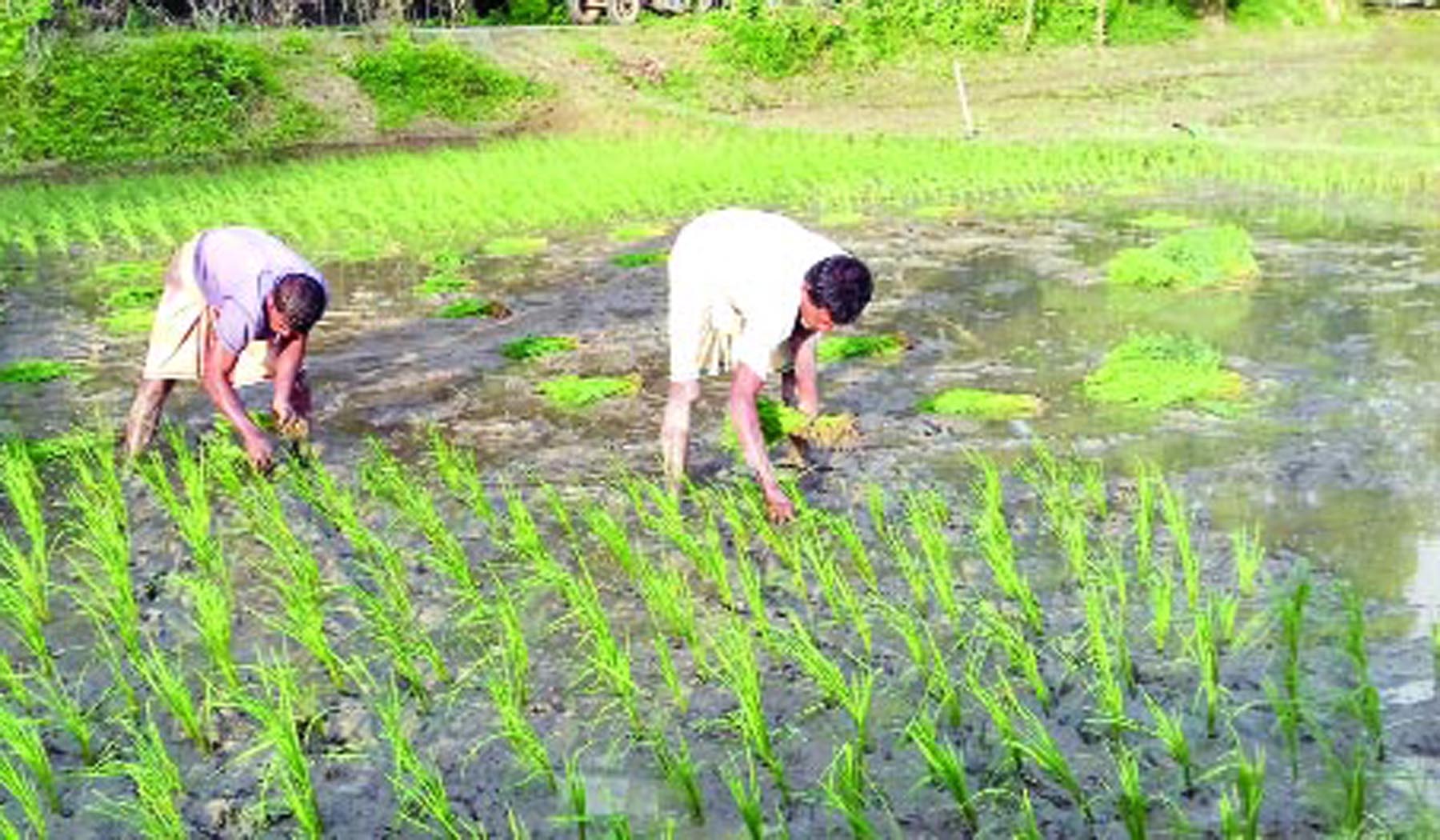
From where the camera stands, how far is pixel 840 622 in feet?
13.2

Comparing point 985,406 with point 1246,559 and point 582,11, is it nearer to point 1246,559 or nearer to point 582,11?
point 1246,559

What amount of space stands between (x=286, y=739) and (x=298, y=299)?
1.95 metres

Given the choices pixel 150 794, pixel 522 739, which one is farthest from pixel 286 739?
pixel 522 739

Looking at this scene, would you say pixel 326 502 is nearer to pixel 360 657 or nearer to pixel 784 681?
pixel 360 657

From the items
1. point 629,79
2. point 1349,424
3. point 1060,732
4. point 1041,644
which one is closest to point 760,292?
point 1041,644

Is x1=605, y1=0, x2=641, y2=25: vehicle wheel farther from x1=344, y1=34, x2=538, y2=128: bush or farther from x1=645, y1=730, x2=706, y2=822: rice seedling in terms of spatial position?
x1=645, y1=730, x2=706, y2=822: rice seedling

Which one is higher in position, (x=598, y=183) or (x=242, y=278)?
(x=242, y=278)

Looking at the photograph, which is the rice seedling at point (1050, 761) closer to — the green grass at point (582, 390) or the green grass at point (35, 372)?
the green grass at point (582, 390)

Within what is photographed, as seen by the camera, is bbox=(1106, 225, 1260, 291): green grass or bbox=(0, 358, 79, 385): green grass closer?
bbox=(0, 358, 79, 385): green grass

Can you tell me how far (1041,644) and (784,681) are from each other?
66 cm

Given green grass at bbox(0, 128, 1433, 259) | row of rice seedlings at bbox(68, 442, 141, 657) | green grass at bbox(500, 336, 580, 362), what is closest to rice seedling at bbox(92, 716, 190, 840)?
row of rice seedlings at bbox(68, 442, 141, 657)

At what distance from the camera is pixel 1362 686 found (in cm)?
340

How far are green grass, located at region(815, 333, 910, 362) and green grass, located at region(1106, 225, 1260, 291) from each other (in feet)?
5.19

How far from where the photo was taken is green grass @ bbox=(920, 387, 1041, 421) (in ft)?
19.4
